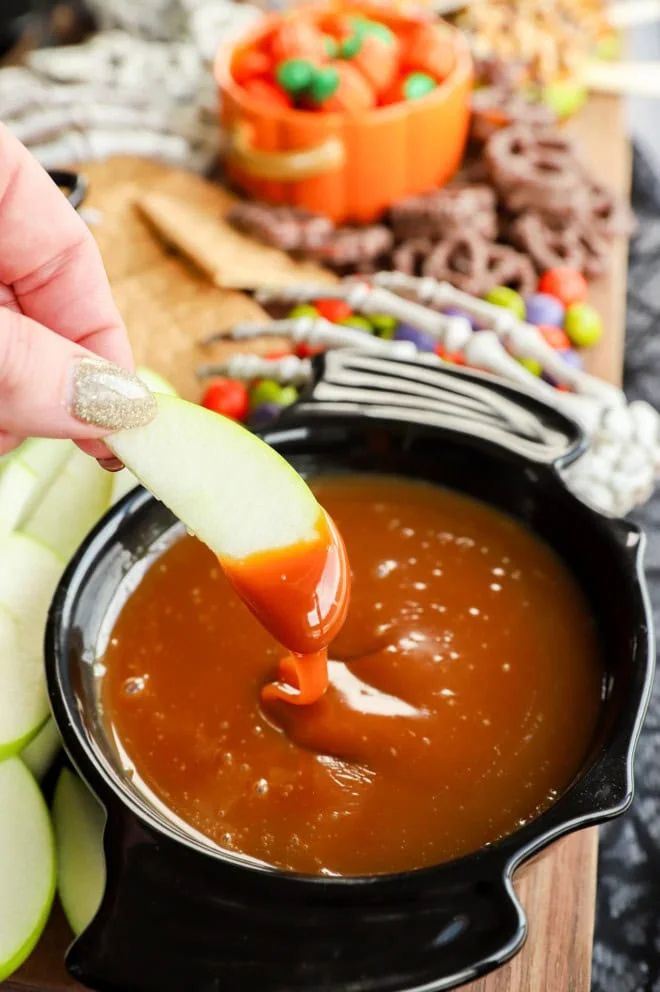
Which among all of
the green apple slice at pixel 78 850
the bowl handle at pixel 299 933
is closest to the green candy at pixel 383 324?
the green apple slice at pixel 78 850

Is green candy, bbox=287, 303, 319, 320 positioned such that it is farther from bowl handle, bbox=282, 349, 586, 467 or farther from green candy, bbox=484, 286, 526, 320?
bowl handle, bbox=282, 349, 586, 467

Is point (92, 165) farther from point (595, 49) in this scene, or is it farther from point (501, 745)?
point (501, 745)

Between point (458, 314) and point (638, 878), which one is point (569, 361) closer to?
point (458, 314)

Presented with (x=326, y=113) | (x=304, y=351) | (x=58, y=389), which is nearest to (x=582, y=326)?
(x=304, y=351)

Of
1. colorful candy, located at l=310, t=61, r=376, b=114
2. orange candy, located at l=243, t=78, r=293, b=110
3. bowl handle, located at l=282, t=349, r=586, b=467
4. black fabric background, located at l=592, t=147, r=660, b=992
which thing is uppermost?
colorful candy, located at l=310, t=61, r=376, b=114

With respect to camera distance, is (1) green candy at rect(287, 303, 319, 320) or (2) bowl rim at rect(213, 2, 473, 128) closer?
(1) green candy at rect(287, 303, 319, 320)

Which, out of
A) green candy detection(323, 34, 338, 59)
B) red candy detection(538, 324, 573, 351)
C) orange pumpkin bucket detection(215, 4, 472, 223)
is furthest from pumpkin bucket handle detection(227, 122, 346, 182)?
red candy detection(538, 324, 573, 351)
